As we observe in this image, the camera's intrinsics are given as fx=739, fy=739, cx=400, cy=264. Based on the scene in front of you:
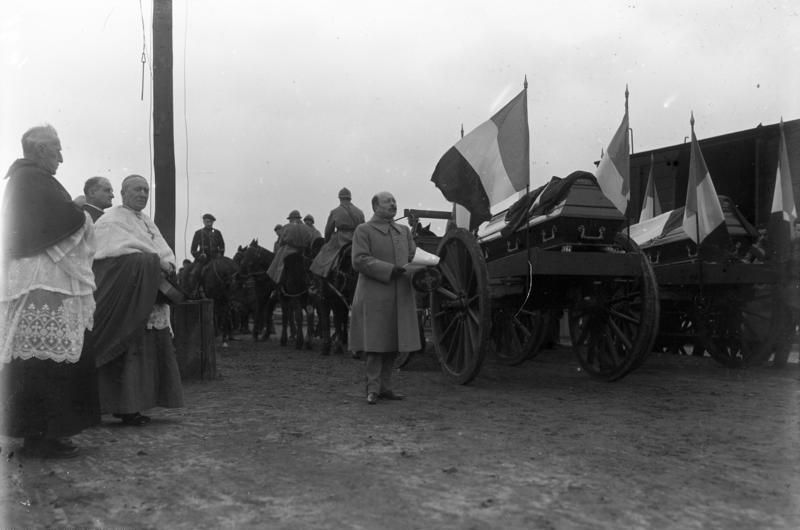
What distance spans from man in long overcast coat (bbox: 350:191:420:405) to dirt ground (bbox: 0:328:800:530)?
1.15 feet

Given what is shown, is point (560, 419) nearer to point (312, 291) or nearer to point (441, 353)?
point (441, 353)

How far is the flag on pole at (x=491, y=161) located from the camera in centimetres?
682

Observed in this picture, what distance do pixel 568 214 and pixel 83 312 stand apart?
13.6ft

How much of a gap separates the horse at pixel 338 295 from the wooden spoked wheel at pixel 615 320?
12.5 ft

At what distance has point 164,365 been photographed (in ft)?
16.9

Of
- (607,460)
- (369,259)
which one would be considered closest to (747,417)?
(607,460)

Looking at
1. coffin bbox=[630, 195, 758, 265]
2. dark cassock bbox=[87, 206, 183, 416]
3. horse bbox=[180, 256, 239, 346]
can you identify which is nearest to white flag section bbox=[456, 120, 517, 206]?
coffin bbox=[630, 195, 758, 265]

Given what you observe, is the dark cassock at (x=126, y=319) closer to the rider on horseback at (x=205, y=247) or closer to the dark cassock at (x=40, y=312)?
the dark cassock at (x=40, y=312)

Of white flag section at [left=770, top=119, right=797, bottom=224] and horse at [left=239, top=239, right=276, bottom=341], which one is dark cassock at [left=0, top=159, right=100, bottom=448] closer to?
white flag section at [left=770, top=119, right=797, bottom=224]

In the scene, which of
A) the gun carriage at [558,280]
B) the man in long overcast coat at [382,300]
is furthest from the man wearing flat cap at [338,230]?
the man in long overcast coat at [382,300]

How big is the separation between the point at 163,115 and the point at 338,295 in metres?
3.78

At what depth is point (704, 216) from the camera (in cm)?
805

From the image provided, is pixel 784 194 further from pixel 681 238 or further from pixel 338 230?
pixel 338 230

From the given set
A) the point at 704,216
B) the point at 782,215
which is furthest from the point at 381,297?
the point at 782,215
